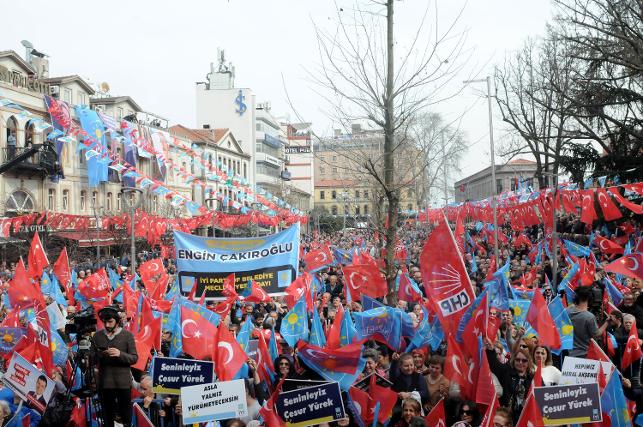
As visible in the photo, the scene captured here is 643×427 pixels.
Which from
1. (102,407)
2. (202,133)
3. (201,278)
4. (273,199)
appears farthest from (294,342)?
(202,133)

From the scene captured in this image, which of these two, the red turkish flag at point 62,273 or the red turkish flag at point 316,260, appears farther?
the red turkish flag at point 316,260

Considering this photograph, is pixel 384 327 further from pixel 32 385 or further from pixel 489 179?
pixel 489 179

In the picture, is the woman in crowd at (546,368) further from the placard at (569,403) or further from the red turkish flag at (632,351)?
the red turkish flag at (632,351)

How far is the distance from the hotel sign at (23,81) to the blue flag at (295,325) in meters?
28.9

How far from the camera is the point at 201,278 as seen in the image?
11102mm

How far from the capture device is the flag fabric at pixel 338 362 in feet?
23.2

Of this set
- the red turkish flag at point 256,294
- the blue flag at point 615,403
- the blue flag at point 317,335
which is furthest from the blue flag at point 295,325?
the blue flag at point 615,403

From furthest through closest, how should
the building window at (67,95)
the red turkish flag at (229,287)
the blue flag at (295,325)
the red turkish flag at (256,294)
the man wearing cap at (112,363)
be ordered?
the building window at (67,95), the red turkish flag at (256,294), the red turkish flag at (229,287), the blue flag at (295,325), the man wearing cap at (112,363)

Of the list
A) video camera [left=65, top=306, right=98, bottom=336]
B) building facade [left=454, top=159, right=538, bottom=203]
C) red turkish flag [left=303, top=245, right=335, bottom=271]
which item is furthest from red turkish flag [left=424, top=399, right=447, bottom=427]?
building facade [left=454, top=159, right=538, bottom=203]

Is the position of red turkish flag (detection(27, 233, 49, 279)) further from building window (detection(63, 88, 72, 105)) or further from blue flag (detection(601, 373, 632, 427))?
building window (detection(63, 88, 72, 105))

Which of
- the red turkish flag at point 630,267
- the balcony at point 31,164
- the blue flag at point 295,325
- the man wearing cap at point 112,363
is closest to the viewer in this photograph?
the man wearing cap at point 112,363

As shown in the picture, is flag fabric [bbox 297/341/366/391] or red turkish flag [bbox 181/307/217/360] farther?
red turkish flag [bbox 181/307/217/360]

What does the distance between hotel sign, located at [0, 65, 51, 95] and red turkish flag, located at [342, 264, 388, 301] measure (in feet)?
88.0

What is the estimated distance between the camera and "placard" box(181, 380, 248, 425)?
6055mm
